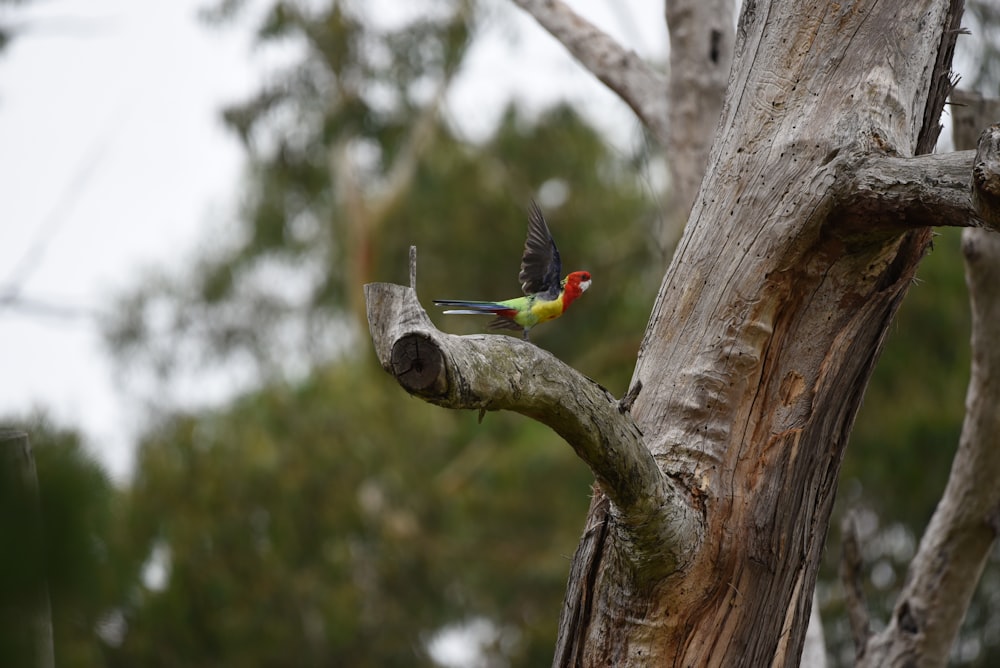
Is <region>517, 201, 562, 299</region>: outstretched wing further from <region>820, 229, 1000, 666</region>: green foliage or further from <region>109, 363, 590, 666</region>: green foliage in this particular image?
<region>820, 229, 1000, 666</region>: green foliage

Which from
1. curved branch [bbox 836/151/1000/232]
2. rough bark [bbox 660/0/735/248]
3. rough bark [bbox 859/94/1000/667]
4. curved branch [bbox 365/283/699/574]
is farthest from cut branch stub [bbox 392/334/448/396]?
rough bark [bbox 859/94/1000/667]

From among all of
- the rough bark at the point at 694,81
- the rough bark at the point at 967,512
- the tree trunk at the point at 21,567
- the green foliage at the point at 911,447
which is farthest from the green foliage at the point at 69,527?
the green foliage at the point at 911,447

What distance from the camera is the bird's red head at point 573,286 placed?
319 cm

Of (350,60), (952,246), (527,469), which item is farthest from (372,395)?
(952,246)

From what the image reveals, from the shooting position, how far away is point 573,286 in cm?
328

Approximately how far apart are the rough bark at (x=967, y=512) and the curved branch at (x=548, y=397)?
6.53 feet

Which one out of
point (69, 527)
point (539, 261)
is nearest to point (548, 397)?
point (69, 527)

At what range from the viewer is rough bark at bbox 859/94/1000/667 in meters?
3.65

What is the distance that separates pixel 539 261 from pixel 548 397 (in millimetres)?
1193

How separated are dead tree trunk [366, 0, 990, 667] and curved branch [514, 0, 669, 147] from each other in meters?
1.50

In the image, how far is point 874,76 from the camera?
2273 millimetres

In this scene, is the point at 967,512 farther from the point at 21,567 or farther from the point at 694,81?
the point at 21,567

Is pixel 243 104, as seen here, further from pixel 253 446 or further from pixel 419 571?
pixel 419 571

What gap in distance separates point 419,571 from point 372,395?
1.73 meters
